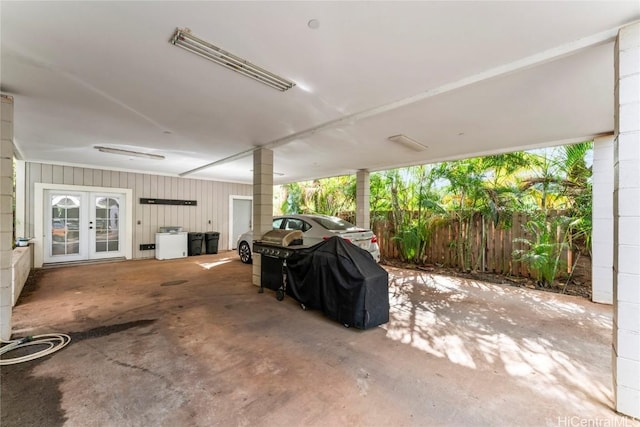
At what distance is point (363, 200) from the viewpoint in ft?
25.4

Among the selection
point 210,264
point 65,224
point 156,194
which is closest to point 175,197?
point 156,194

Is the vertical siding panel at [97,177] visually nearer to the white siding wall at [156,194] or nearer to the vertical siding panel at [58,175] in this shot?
the white siding wall at [156,194]

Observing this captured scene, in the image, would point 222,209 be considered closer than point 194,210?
No

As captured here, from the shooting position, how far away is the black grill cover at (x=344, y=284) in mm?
3197

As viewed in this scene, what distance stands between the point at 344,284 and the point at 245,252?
479 cm

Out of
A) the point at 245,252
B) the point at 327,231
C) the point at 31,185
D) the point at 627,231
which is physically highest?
the point at 31,185

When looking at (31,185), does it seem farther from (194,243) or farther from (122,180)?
(194,243)

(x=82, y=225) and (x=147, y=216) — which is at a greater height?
(x=147, y=216)

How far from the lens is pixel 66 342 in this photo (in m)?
2.89

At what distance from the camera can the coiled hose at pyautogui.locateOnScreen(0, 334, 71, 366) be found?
255 cm

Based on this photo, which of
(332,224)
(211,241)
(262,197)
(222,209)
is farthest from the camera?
(222,209)

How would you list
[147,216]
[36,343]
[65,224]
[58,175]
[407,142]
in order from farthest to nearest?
[147,216] → [65,224] → [58,175] → [407,142] → [36,343]

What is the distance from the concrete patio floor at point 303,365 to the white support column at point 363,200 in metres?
3.53

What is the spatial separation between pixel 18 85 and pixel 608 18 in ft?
17.7
